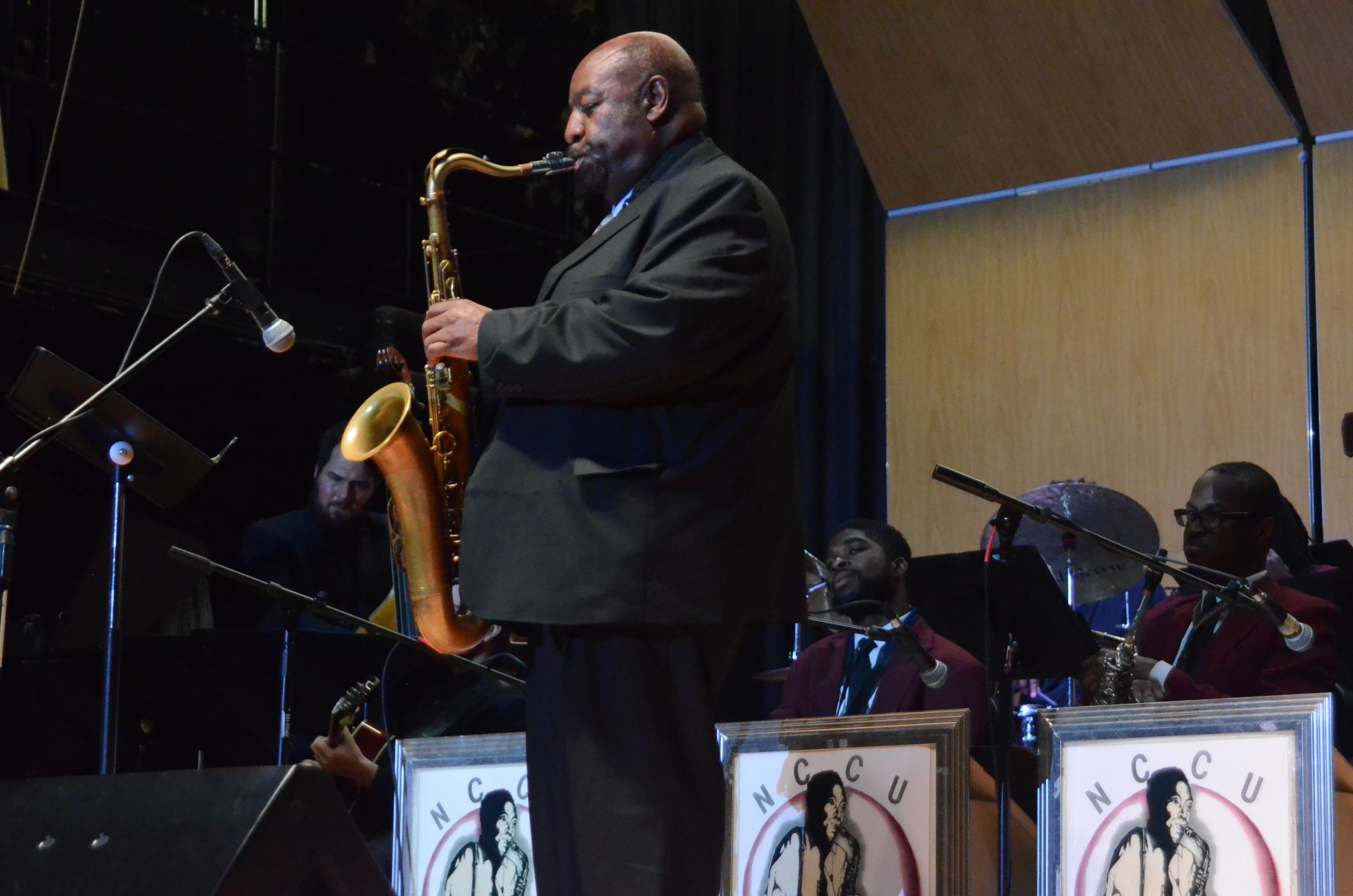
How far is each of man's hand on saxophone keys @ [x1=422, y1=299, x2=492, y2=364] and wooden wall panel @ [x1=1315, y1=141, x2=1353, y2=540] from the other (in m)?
4.19

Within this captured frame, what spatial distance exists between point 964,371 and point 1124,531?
1.72 meters

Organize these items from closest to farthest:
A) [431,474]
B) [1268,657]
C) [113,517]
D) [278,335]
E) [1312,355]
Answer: [431,474] → [278,335] → [1268,657] → [113,517] → [1312,355]

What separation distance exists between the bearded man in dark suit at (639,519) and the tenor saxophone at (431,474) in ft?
1.34

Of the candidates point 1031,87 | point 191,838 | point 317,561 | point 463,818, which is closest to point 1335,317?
point 1031,87

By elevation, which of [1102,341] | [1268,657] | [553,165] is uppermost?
[1102,341]

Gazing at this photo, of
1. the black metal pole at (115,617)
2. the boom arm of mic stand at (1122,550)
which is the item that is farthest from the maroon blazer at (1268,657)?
the black metal pole at (115,617)

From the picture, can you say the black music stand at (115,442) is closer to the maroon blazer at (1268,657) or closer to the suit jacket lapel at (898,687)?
the suit jacket lapel at (898,687)

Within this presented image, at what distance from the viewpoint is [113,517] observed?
4301 mm

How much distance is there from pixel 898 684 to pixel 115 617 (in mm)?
2044

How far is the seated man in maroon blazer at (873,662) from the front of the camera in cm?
434

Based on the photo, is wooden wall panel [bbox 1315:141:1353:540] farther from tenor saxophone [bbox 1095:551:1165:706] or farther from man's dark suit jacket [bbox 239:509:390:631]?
man's dark suit jacket [bbox 239:509:390:631]

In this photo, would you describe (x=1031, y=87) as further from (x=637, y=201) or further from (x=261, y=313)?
(x=637, y=201)

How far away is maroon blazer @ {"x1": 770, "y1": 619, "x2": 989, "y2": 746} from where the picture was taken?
431 cm

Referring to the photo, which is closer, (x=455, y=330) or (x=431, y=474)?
(x=455, y=330)
